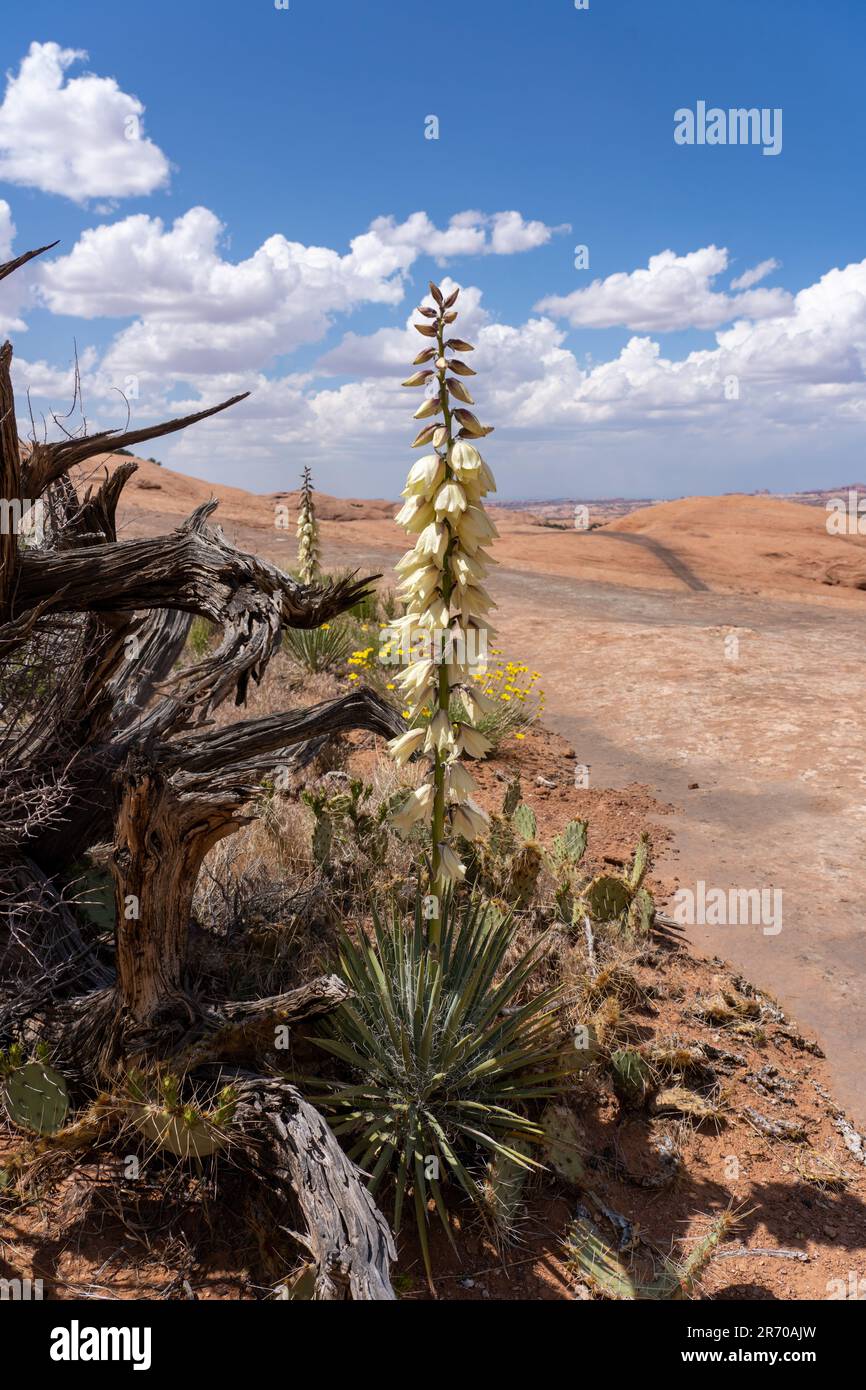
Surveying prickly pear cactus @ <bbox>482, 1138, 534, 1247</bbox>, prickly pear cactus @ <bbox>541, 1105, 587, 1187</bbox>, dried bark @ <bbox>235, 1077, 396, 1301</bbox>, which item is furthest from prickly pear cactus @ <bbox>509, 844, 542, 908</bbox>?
dried bark @ <bbox>235, 1077, 396, 1301</bbox>


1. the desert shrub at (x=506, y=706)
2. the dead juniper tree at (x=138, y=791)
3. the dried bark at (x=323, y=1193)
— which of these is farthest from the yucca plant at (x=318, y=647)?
the dried bark at (x=323, y=1193)

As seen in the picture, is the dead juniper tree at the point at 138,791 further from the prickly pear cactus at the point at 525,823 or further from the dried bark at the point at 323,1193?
the prickly pear cactus at the point at 525,823

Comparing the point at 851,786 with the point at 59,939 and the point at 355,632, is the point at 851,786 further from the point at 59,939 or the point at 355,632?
the point at 59,939

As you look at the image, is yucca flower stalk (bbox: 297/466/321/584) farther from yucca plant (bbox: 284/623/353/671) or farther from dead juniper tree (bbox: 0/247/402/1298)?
dead juniper tree (bbox: 0/247/402/1298)

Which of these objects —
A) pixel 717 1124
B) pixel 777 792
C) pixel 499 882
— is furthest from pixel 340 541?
Result: pixel 717 1124

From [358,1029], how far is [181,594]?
192 centimetres

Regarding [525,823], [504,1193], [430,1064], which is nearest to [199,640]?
[525,823]

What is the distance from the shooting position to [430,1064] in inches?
135

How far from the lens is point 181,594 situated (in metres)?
3.96

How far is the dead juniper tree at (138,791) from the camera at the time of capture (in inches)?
122

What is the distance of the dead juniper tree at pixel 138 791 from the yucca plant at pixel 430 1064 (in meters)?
0.26

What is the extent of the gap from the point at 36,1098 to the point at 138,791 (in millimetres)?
1159

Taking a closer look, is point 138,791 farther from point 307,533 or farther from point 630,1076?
point 307,533

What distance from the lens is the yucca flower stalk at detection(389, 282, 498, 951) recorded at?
117 inches
